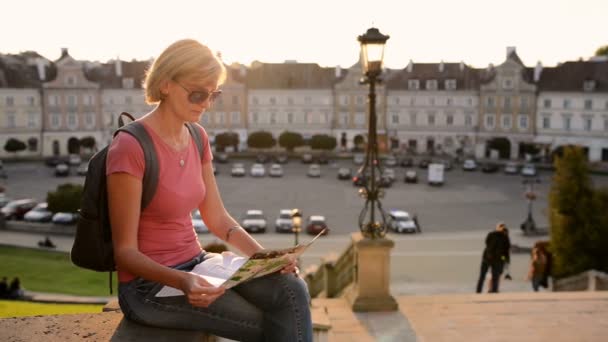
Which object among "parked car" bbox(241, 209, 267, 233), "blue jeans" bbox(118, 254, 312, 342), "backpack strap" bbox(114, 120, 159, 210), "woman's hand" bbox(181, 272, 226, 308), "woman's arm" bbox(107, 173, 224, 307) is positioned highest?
"backpack strap" bbox(114, 120, 159, 210)

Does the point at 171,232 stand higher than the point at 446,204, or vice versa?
the point at 171,232

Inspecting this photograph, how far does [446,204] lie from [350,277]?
30272mm

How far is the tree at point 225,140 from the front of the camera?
210ft

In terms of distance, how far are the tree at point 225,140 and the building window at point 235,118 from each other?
140 inches

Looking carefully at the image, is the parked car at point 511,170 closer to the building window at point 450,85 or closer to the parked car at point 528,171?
the parked car at point 528,171

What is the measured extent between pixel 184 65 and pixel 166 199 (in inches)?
29.2

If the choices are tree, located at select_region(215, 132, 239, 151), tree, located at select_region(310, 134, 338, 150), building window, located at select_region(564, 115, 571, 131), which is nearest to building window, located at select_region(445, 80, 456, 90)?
building window, located at select_region(564, 115, 571, 131)

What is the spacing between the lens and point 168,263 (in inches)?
144

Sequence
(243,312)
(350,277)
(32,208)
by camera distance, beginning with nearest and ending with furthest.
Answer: (243,312)
(350,277)
(32,208)

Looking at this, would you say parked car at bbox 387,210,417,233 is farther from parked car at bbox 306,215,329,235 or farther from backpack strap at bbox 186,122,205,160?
backpack strap at bbox 186,122,205,160

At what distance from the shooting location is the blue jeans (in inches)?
136

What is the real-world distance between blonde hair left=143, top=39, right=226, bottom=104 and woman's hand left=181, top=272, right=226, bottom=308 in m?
1.07

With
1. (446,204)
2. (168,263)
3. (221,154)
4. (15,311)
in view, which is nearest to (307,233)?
(446,204)

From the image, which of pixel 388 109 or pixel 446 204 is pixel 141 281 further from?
pixel 388 109
